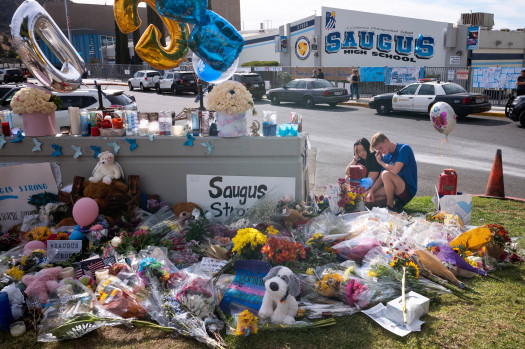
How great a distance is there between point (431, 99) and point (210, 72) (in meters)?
13.3

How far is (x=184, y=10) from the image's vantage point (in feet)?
16.8

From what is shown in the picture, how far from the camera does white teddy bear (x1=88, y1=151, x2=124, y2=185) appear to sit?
574 centimetres

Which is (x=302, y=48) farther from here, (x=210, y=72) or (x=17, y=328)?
(x=17, y=328)

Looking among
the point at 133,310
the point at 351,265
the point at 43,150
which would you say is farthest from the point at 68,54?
the point at 351,265

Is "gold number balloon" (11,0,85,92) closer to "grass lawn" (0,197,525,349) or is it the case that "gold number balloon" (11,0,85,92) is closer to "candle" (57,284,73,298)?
"candle" (57,284,73,298)

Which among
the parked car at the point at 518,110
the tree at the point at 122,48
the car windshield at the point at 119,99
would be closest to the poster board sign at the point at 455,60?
the parked car at the point at 518,110

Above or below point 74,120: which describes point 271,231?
below

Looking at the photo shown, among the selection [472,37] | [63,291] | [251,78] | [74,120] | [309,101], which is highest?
[472,37]

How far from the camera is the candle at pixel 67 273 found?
437cm

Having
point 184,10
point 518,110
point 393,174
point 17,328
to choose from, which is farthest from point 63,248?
point 518,110

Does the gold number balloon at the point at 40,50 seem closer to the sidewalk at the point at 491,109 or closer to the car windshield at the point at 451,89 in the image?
the car windshield at the point at 451,89

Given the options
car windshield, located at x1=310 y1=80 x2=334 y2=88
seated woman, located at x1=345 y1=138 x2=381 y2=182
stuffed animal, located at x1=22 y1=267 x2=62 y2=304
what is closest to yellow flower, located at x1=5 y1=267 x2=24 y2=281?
stuffed animal, located at x1=22 y1=267 x2=62 y2=304

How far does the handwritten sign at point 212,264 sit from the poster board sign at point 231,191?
1227 mm

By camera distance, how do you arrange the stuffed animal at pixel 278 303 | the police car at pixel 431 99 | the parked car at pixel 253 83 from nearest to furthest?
the stuffed animal at pixel 278 303, the police car at pixel 431 99, the parked car at pixel 253 83
